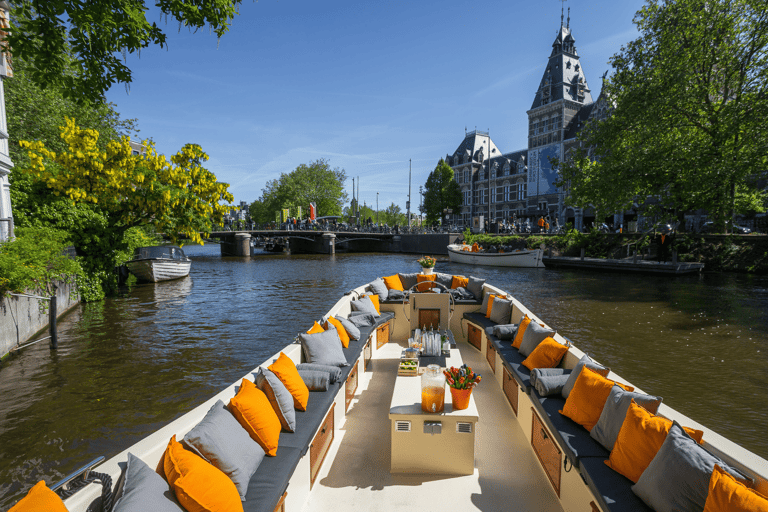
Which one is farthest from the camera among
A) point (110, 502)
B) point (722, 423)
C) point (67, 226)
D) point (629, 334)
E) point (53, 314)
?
point (67, 226)

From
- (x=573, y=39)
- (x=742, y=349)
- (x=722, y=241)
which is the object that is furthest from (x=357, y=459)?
(x=573, y=39)

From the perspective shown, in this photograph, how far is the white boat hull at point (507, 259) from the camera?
2436cm

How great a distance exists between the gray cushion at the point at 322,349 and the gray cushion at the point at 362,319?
186cm

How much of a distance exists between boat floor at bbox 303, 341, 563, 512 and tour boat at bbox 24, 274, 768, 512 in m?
0.01

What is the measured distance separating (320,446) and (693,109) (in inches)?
916

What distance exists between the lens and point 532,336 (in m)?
5.18

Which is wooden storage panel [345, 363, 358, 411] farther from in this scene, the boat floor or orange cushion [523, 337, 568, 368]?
orange cushion [523, 337, 568, 368]

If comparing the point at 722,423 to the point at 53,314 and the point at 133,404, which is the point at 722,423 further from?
the point at 53,314

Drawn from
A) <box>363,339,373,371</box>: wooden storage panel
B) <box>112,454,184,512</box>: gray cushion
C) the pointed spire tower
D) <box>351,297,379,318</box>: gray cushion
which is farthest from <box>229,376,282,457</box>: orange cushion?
the pointed spire tower

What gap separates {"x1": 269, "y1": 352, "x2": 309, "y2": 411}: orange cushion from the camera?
3.63 metres

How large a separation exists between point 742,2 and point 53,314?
90.4ft

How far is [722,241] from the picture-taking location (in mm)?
20000

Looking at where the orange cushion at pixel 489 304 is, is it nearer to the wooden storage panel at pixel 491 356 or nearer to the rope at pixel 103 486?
the wooden storage panel at pixel 491 356

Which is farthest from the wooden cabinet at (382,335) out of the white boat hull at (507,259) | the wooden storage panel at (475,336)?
the white boat hull at (507,259)
